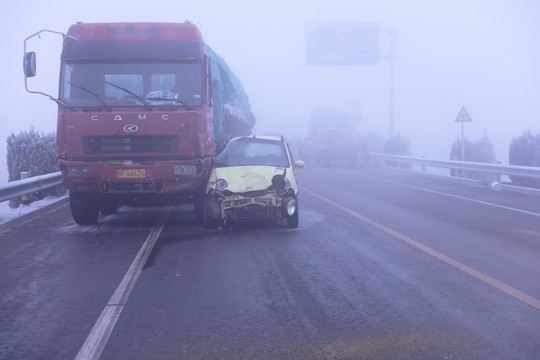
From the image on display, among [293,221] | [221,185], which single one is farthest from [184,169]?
[293,221]

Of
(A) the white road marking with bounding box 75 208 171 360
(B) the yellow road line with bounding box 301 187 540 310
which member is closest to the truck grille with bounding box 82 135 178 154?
(A) the white road marking with bounding box 75 208 171 360

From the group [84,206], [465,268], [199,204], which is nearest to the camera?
[465,268]

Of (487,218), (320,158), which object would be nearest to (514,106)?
(320,158)

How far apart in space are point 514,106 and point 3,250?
126 metres

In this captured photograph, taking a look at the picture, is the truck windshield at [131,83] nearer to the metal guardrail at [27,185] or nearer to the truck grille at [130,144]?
the truck grille at [130,144]

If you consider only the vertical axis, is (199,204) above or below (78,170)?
below

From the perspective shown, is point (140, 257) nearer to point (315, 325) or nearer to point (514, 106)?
point (315, 325)

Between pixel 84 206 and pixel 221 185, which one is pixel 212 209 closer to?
pixel 221 185

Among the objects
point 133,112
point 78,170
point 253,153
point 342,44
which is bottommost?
point 78,170

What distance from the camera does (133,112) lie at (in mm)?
9391

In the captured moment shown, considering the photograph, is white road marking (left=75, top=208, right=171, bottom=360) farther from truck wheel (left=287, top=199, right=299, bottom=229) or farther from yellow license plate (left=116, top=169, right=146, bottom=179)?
truck wheel (left=287, top=199, right=299, bottom=229)

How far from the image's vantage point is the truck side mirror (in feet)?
30.5

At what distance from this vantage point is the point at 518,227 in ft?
32.6

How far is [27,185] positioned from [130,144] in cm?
300
